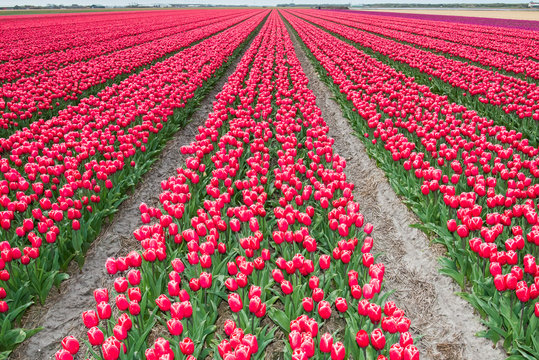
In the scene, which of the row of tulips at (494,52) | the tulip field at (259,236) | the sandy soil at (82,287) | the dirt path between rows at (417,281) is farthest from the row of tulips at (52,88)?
the row of tulips at (494,52)

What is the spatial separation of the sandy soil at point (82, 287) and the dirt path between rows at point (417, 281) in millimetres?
3528

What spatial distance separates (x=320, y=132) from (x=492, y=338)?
4700mm

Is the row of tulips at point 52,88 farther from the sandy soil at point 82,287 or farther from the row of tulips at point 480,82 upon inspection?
the row of tulips at point 480,82

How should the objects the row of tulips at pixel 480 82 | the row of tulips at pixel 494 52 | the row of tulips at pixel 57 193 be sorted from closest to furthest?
the row of tulips at pixel 57 193, the row of tulips at pixel 480 82, the row of tulips at pixel 494 52

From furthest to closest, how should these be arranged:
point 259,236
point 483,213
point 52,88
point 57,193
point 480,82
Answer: point 480,82 → point 52,88 → point 57,193 → point 483,213 → point 259,236

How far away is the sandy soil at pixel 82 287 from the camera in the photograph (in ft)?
12.5

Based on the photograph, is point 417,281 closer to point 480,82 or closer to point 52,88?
point 480,82

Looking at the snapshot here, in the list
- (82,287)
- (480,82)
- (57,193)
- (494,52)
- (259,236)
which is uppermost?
(494,52)

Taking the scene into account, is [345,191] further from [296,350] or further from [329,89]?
[329,89]

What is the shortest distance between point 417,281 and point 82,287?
409 centimetres

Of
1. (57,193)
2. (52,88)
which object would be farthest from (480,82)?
(52,88)

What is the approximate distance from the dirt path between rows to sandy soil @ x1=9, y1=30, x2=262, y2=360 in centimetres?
353

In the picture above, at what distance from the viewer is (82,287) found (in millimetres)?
4602

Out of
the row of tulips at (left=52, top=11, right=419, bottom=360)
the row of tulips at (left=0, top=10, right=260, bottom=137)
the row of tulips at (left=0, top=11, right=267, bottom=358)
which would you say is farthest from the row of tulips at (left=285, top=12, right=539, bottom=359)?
the row of tulips at (left=0, top=10, right=260, bottom=137)
